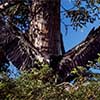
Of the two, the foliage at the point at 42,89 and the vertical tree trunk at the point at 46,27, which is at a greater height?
the vertical tree trunk at the point at 46,27

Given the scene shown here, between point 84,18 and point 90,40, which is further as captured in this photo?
point 84,18

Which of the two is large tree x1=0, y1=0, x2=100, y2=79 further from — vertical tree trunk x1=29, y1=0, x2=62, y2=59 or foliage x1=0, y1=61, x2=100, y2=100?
foliage x1=0, y1=61, x2=100, y2=100

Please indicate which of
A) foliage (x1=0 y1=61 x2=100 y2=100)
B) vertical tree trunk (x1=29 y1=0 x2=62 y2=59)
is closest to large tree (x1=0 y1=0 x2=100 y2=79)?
vertical tree trunk (x1=29 y1=0 x2=62 y2=59)

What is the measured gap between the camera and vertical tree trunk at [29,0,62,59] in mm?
9539

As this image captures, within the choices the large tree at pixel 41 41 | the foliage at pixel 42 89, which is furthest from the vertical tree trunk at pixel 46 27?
the foliage at pixel 42 89

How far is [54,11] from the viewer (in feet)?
32.4

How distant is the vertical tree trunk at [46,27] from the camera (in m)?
9.54

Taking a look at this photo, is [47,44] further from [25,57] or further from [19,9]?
[19,9]

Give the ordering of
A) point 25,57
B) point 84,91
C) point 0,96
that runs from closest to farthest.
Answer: point 84,91 → point 0,96 → point 25,57

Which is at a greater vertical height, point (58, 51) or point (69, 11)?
point (69, 11)

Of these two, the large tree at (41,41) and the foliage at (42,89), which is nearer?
the foliage at (42,89)

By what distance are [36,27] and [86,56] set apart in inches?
52.4

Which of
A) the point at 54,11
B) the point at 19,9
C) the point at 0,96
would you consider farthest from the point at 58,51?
the point at 0,96

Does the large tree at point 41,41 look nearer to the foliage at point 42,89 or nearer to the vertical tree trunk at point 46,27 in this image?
the vertical tree trunk at point 46,27
